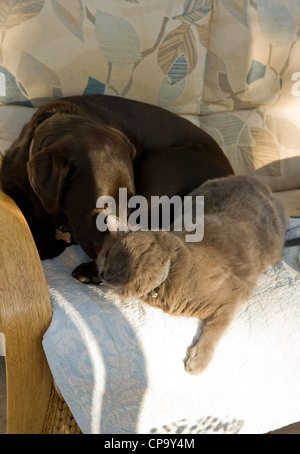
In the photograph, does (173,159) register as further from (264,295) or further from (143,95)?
(264,295)

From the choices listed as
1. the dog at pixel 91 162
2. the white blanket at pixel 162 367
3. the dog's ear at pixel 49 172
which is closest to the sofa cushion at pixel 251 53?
the dog at pixel 91 162

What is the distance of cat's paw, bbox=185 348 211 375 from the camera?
117 centimetres

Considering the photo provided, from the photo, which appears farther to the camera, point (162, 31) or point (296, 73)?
point (296, 73)

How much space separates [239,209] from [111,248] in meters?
0.55

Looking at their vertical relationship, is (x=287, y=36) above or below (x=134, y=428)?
above

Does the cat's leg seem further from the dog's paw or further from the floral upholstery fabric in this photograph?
the floral upholstery fabric

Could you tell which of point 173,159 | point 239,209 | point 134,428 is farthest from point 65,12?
point 134,428

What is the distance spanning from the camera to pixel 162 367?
1167 millimetres

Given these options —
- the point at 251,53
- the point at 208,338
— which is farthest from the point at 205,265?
the point at 251,53

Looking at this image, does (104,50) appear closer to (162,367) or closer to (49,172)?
(49,172)

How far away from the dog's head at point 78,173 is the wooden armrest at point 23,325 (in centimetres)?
21

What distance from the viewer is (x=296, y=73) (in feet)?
7.45

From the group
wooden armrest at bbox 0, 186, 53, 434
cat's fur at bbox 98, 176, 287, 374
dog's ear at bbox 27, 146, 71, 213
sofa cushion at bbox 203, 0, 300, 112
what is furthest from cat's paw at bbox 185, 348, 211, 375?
sofa cushion at bbox 203, 0, 300, 112

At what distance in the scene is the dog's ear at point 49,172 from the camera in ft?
4.45
